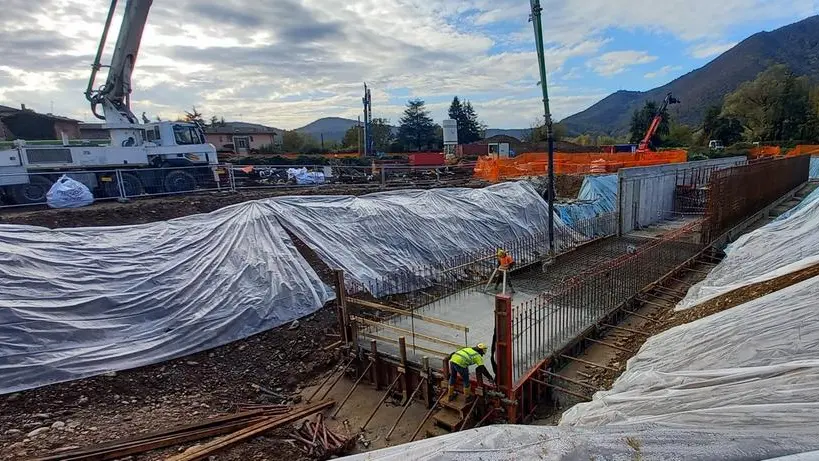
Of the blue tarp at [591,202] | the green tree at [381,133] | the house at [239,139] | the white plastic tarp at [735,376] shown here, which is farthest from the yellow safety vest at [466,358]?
the green tree at [381,133]

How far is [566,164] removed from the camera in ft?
81.0

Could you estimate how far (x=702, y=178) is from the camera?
21500 millimetres

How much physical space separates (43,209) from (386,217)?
11402mm

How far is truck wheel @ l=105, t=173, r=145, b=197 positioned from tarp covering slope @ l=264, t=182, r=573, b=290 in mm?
7431

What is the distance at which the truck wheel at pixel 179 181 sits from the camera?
1636 cm

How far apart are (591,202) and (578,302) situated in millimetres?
11019

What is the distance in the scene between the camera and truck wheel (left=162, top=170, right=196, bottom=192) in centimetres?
1636

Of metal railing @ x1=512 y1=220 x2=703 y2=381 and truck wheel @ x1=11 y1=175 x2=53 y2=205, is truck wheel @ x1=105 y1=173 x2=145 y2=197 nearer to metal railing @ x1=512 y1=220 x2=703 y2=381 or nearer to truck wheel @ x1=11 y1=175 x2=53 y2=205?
truck wheel @ x1=11 y1=175 x2=53 y2=205

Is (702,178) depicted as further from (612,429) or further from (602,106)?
(602,106)

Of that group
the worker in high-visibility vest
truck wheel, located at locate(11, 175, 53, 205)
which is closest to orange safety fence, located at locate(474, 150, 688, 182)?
the worker in high-visibility vest

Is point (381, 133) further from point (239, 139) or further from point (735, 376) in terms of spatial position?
point (735, 376)

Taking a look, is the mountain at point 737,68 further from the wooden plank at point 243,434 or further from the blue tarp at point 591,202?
the wooden plank at point 243,434

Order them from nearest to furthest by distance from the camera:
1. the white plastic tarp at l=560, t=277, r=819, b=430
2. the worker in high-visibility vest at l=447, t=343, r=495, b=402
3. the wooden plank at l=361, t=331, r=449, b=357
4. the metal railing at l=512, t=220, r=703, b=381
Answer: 1. the white plastic tarp at l=560, t=277, r=819, b=430
2. the worker in high-visibility vest at l=447, t=343, r=495, b=402
3. the wooden plank at l=361, t=331, r=449, b=357
4. the metal railing at l=512, t=220, r=703, b=381

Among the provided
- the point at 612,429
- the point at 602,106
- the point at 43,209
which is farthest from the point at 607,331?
the point at 602,106
